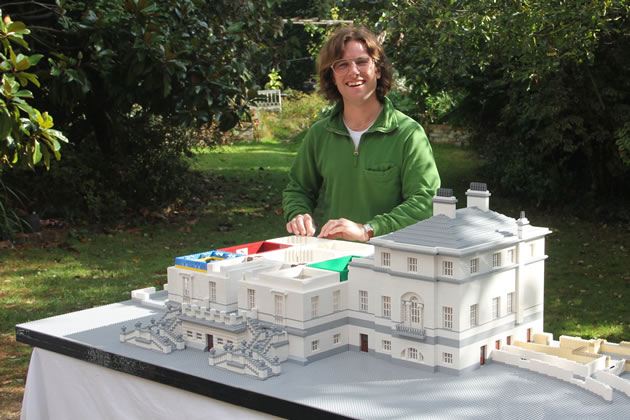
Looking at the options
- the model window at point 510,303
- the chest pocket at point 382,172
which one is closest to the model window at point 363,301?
the model window at point 510,303

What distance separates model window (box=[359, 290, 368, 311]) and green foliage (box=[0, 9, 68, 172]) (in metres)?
3.43

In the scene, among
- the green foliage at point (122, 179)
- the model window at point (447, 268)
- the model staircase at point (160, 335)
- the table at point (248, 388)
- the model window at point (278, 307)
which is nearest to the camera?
the table at point (248, 388)

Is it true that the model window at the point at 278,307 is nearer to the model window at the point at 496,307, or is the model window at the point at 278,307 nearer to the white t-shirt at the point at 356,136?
the model window at the point at 496,307

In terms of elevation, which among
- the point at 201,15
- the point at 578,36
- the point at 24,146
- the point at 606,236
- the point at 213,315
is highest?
the point at 201,15

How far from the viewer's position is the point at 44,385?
144 inches

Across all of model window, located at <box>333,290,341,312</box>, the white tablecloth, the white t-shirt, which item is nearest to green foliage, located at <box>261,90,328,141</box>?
the white t-shirt

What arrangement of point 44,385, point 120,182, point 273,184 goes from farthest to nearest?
point 273,184
point 120,182
point 44,385

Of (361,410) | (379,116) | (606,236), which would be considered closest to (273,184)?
(606,236)

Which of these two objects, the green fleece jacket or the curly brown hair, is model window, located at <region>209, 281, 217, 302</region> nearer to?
the green fleece jacket

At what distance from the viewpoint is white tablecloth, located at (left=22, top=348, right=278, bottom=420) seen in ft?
9.69

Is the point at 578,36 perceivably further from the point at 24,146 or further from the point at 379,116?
the point at 24,146

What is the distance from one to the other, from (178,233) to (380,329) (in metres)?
8.86

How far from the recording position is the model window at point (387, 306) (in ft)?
9.90

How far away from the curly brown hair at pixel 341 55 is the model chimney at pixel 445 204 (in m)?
1.00
